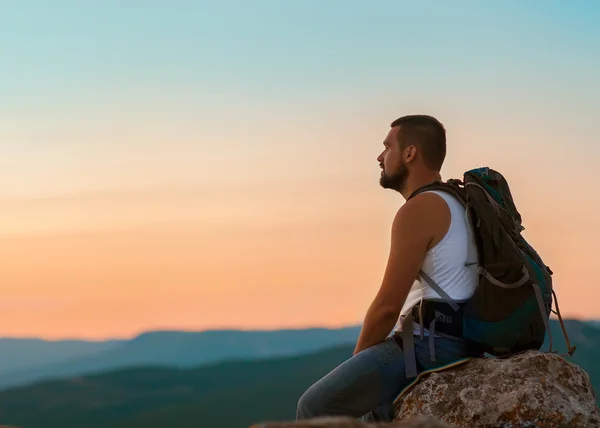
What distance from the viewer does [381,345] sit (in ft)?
24.2

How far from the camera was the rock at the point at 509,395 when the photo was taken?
720 cm

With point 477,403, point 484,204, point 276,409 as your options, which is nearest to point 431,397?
point 477,403

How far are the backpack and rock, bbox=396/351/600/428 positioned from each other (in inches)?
9.3

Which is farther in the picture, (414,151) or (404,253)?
(414,151)

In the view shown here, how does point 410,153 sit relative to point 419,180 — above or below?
above

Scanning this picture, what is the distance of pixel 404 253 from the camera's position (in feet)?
23.2

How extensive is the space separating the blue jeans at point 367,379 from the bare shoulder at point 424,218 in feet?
3.11

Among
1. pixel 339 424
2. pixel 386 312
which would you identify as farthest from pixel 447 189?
Result: pixel 339 424

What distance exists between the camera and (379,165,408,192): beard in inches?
301

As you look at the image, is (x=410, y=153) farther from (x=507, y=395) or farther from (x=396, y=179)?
(x=507, y=395)

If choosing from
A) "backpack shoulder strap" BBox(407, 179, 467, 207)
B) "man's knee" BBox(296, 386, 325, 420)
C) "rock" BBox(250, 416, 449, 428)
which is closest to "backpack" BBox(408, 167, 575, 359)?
"backpack shoulder strap" BBox(407, 179, 467, 207)

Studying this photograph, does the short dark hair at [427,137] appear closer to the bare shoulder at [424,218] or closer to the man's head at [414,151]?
the man's head at [414,151]

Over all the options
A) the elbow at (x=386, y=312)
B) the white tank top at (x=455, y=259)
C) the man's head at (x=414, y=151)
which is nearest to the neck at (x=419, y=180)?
the man's head at (x=414, y=151)

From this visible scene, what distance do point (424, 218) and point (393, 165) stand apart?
2.42ft
